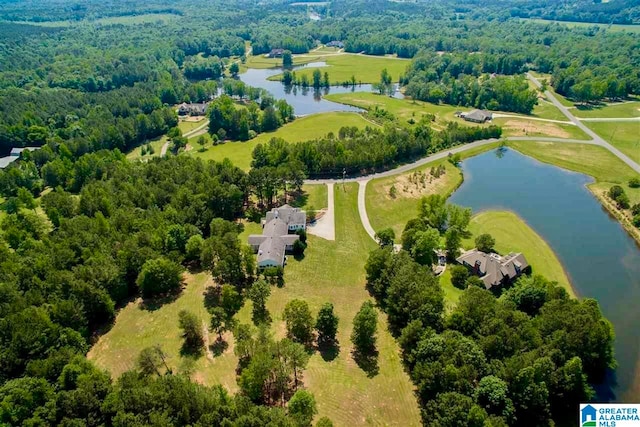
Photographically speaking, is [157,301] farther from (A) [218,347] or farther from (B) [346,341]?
(B) [346,341]

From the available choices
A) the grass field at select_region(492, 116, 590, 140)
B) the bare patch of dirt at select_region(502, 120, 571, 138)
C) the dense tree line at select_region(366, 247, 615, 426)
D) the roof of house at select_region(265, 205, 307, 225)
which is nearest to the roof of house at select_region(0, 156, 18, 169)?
the roof of house at select_region(265, 205, 307, 225)

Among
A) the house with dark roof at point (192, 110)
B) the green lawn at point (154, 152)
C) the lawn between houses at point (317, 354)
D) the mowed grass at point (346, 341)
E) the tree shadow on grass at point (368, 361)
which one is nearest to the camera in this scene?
the mowed grass at point (346, 341)

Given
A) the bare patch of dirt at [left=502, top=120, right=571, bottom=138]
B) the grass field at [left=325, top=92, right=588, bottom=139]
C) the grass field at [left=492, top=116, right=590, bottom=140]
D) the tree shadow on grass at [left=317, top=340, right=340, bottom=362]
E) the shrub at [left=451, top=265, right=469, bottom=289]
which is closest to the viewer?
the tree shadow on grass at [left=317, top=340, right=340, bottom=362]

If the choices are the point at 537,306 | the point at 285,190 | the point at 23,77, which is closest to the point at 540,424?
the point at 537,306

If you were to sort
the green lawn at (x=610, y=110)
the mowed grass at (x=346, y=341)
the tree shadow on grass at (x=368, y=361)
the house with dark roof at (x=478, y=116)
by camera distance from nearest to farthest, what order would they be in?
1. the mowed grass at (x=346, y=341)
2. the tree shadow on grass at (x=368, y=361)
3. the house with dark roof at (x=478, y=116)
4. the green lawn at (x=610, y=110)

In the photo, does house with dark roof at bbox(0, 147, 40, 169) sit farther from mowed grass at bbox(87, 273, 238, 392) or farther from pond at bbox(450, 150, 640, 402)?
pond at bbox(450, 150, 640, 402)

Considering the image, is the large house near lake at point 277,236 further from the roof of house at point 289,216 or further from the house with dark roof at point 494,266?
the house with dark roof at point 494,266

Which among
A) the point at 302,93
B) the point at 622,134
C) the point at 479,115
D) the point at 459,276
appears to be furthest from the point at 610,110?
the point at 459,276

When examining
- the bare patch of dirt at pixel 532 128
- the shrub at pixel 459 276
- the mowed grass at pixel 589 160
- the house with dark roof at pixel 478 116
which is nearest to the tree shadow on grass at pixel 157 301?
the shrub at pixel 459 276
